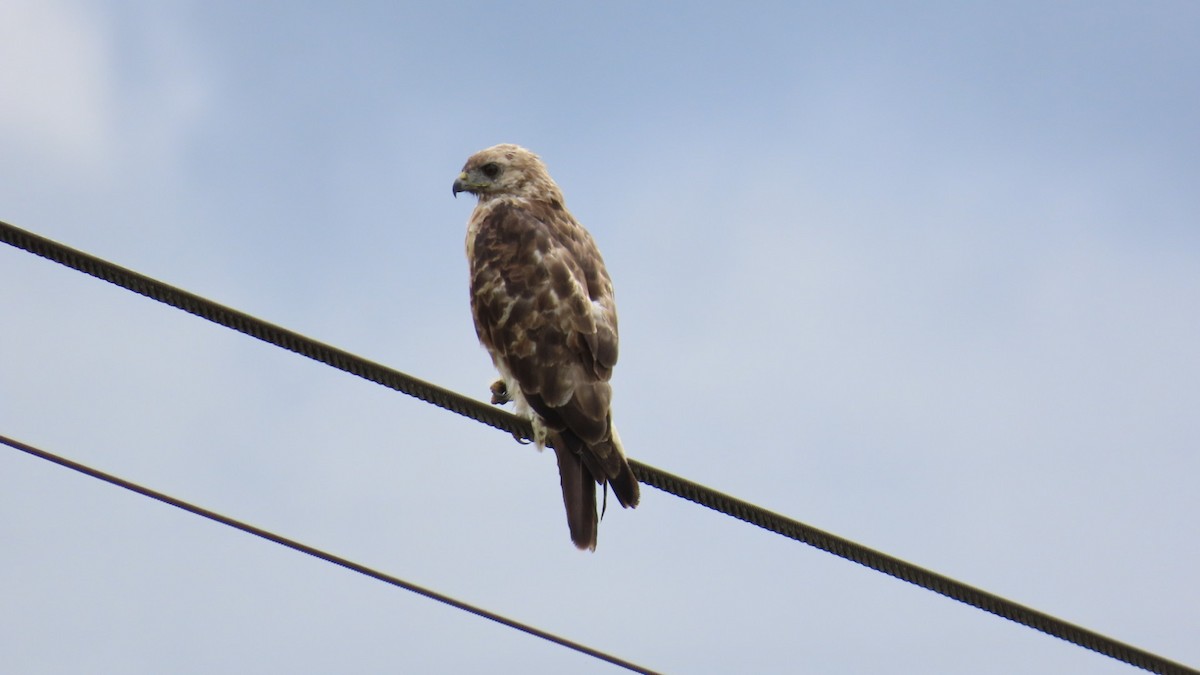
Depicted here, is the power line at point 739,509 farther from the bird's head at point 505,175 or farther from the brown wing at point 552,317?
the bird's head at point 505,175

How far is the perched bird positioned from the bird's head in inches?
1.3

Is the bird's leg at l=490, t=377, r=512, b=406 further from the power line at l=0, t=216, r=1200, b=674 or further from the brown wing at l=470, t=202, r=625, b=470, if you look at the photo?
the power line at l=0, t=216, r=1200, b=674

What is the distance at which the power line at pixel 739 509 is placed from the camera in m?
5.04

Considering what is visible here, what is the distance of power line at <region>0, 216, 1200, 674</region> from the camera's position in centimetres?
504

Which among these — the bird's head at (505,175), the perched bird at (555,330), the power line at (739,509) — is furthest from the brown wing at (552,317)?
the power line at (739,509)

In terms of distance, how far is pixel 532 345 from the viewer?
24.5ft

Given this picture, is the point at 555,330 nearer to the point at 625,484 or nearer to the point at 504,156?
the point at 625,484

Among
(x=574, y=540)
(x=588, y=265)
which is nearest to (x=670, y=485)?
(x=574, y=540)

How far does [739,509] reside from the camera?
5.21m

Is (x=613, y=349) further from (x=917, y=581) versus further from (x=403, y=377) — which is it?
(x=917, y=581)


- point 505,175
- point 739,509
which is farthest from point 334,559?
point 505,175

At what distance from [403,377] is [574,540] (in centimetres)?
170

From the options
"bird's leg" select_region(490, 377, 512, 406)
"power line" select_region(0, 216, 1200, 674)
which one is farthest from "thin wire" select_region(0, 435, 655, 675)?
"bird's leg" select_region(490, 377, 512, 406)

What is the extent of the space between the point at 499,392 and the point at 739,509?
289cm
